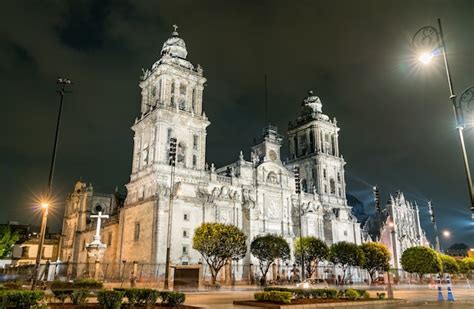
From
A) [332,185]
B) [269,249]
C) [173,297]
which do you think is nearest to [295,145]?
[332,185]

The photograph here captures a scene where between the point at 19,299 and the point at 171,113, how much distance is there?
151 feet

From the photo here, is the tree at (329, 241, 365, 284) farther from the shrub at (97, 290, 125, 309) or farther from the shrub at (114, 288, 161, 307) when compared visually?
the shrub at (97, 290, 125, 309)

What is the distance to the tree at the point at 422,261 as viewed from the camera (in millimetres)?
60094

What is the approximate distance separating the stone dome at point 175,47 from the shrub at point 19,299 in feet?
179

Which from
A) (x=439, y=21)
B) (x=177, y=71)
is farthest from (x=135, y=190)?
(x=439, y=21)

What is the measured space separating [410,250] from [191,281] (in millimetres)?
39958

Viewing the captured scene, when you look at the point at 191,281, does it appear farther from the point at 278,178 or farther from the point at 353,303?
the point at 278,178

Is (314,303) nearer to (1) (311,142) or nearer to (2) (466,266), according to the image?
(1) (311,142)

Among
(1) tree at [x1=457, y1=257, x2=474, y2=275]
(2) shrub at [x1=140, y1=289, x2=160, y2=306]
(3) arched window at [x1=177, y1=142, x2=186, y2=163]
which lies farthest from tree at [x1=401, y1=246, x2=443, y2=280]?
(2) shrub at [x1=140, y1=289, x2=160, y2=306]

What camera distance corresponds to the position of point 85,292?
1650 centimetres

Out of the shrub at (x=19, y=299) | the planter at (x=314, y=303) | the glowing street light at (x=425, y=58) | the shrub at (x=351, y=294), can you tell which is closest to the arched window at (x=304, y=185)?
the planter at (x=314, y=303)

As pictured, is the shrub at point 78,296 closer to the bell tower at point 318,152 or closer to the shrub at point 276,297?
the shrub at point 276,297

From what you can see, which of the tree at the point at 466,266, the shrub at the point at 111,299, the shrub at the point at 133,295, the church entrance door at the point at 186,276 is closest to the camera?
the shrub at the point at 111,299

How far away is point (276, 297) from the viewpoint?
20.5m
